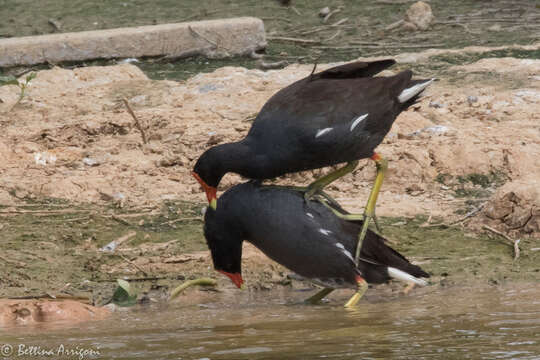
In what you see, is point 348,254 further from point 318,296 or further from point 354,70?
point 354,70

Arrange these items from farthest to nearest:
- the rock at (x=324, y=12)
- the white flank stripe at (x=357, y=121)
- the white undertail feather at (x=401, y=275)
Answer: the rock at (x=324, y=12) < the white undertail feather at (x=401, y=275) < the white flank stripe at (x=357, y=121)

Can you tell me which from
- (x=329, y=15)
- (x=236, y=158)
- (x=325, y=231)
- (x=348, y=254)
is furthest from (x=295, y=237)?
(x=329, y=15)

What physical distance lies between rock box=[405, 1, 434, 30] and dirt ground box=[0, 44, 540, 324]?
1.81 m

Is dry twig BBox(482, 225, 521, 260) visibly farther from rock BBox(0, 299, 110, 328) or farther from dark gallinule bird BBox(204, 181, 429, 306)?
rock BBox(0, 299, 110, 328)

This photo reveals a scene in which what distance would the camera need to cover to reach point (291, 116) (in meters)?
4.84

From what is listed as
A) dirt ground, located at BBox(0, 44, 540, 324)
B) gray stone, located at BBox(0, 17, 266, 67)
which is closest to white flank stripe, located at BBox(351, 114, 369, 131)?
dirt ground, located at BBox(0, 44, 540, 324)

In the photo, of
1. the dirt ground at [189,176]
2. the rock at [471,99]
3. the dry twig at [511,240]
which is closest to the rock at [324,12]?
the dirt ground at [189,176]

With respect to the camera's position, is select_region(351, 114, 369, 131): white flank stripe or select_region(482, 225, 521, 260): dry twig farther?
select_region(482, 225, 521, 260): dry twig

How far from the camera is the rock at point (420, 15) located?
11.6 meters

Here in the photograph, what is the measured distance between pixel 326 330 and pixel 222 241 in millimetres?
820

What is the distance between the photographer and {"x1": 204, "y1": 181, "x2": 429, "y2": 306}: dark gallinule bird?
5.01m

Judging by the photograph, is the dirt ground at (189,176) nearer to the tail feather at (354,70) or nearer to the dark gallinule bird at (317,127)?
the dark gallinule bird at (317,127)

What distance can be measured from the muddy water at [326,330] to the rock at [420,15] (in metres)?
6.35

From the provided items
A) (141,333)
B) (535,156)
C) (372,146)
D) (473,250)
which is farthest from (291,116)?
(535,156)
